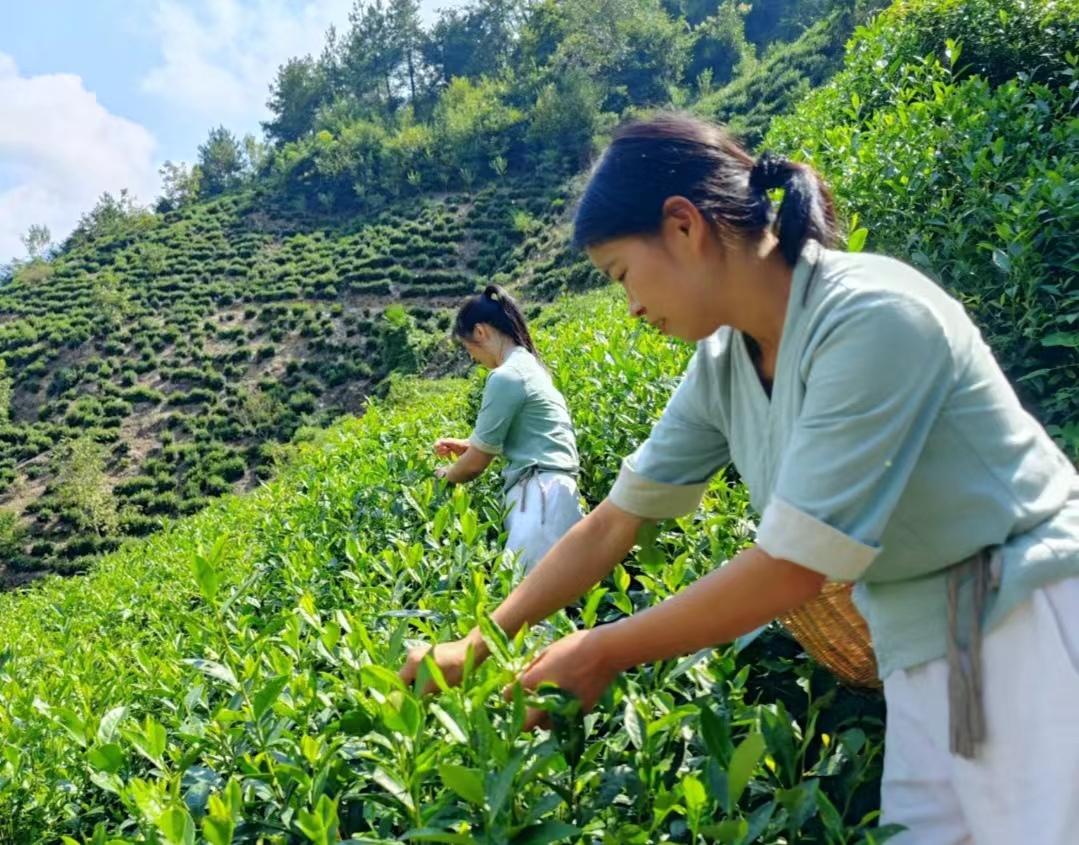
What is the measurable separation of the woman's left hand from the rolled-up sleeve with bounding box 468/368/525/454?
178cm

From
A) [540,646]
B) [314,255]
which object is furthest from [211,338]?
[540,646]

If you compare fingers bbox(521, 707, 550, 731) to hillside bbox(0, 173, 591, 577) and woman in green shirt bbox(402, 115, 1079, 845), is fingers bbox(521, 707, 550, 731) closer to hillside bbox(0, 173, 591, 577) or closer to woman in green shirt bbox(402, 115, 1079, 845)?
woman in green shirt bbox(402, 115, 1079, 845)

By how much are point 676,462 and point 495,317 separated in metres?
1.94

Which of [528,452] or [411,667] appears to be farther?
[528,452]

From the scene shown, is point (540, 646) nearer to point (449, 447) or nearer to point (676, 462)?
point (676, 462)

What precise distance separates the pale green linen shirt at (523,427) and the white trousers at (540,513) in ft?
0.20

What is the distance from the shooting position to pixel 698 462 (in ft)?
4.74

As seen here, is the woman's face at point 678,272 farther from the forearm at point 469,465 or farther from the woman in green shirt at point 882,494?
the forearm at point 469,465

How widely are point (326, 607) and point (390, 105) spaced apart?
2435 inches

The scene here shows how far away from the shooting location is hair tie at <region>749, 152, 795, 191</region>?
1227mm

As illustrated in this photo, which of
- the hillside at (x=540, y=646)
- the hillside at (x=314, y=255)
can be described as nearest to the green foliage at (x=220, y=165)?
the hillside at (x=314, y=255)

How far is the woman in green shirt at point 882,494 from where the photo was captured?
0.98 m

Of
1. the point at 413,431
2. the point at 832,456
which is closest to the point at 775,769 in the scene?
the point at 832,456

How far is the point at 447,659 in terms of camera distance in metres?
1.22
